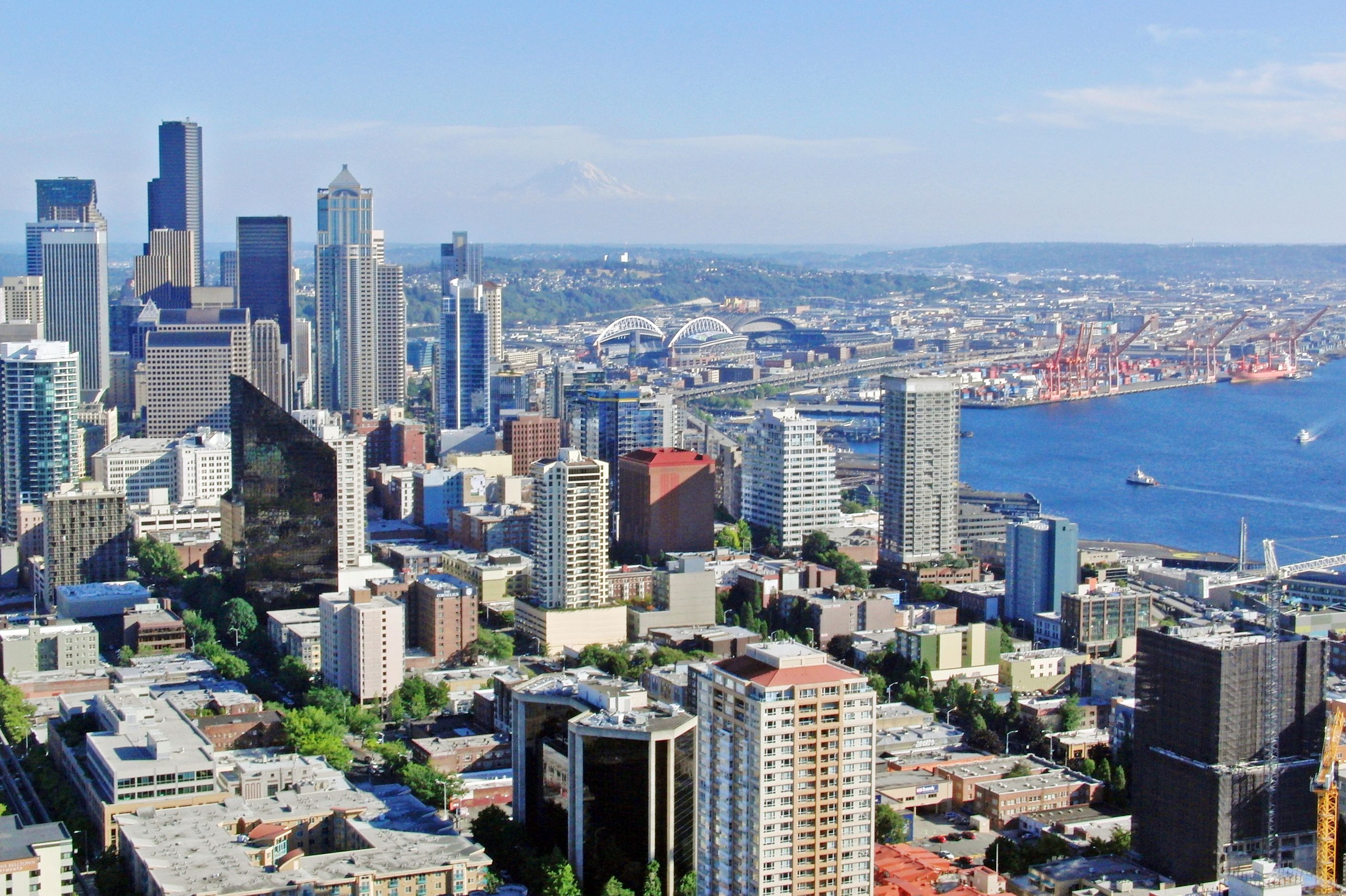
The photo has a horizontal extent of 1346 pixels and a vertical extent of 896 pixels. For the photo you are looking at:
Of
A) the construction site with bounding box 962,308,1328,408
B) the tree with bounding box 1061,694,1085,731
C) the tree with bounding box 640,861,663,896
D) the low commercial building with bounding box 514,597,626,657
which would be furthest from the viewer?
the construction site with bounding box 962,308,1328,408

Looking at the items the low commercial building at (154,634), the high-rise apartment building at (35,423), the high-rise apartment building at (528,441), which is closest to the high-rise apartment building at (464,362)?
the high-rise apartment building at (528,441)

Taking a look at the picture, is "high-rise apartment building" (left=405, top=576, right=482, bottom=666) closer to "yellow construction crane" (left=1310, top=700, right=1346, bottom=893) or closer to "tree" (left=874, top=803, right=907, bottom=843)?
"tree" (left=874, top=803, right=907, bottom=843)

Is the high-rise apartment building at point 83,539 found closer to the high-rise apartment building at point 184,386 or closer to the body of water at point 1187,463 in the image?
the high-rise apartment building at point 184,386

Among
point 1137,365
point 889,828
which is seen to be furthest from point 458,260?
point 889,828

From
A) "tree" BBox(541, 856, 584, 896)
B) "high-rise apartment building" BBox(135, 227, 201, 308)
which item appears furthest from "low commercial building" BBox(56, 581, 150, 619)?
"high-rise apartment building" BBox(135, 227, 201, 308)

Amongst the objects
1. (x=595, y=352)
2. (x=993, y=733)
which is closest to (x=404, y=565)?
(x=993, y=733)

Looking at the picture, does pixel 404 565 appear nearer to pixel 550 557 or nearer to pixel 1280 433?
pixel 550 557
